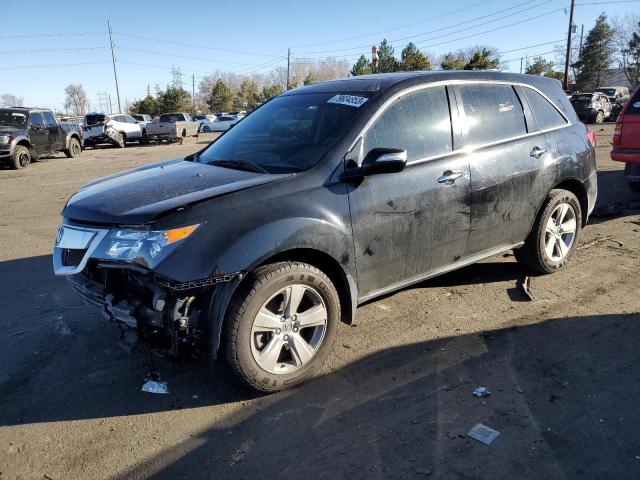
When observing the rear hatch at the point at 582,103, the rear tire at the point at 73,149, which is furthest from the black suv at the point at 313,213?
the rear hatch at the point at 582,103

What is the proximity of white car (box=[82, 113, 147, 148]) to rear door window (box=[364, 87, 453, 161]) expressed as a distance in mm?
25680

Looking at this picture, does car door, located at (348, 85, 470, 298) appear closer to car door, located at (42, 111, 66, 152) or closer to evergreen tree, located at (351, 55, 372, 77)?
car door, located at (42, 111, 66, 152)

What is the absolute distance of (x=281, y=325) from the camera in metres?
3.20

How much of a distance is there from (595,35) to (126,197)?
7680cm

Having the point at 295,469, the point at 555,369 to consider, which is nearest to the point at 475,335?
the point at 555,369

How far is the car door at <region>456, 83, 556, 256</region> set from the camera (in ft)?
13.6

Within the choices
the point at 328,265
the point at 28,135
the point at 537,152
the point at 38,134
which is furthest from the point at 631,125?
the point at 38,134

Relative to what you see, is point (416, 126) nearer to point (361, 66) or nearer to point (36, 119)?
point (36, 119)

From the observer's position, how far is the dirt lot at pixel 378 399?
8.49ft

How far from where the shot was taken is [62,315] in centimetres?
445

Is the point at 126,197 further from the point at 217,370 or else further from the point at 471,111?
the point at 471,111

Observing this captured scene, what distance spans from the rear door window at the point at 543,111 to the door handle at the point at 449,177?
1.41 m

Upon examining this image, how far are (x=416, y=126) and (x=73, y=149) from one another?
20884 millimetres

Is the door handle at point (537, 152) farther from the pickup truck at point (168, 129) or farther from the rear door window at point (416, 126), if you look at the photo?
the pickup truck at point (168, 129)
